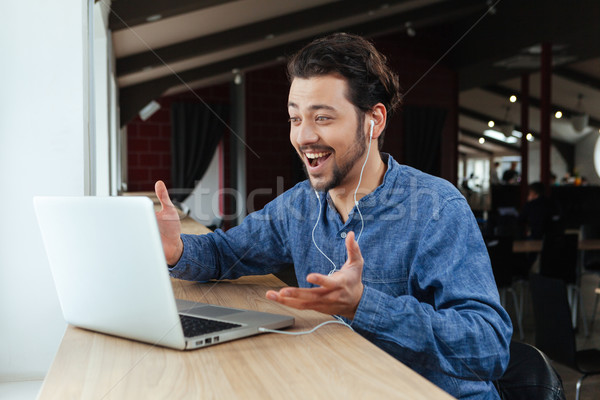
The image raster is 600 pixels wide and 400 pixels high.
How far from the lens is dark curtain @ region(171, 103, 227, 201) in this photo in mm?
8672

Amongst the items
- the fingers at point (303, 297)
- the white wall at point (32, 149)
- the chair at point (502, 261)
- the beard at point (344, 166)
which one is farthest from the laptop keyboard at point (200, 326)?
the chair at point (502, 261)

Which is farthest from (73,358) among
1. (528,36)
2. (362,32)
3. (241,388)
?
(528,36)

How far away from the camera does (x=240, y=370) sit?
0.79 meters

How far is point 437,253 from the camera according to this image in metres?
1.12

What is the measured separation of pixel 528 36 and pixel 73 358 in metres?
8.06

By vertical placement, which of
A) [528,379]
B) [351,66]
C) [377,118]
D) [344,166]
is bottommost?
[528,379]

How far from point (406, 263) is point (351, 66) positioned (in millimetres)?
491

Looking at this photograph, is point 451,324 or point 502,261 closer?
point 451,324

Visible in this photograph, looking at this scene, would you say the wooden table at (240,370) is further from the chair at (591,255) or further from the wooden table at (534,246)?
the chair at (591,255)

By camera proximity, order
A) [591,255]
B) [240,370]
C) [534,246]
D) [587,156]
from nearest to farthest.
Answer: [240,370], [534,246], [591,255], [587,156]

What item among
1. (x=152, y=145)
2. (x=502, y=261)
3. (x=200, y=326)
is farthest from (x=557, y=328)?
(x=152, y=145)

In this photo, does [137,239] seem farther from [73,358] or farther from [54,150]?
[54,150]

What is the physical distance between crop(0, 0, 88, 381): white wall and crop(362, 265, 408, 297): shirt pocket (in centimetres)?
83

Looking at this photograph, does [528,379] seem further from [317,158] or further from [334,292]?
[317,158]
